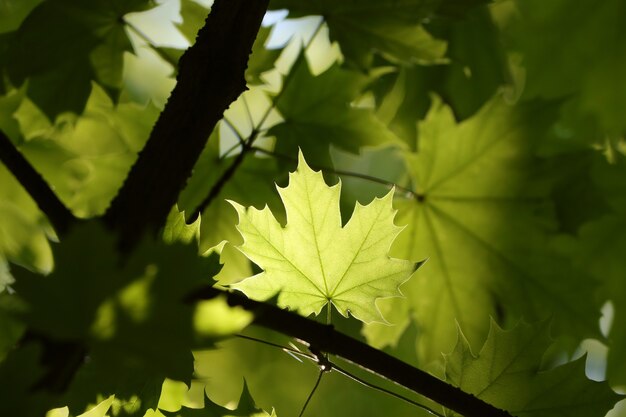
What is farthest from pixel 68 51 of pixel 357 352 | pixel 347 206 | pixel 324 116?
pixel 357 352

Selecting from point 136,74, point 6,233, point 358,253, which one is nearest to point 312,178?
point 358,253

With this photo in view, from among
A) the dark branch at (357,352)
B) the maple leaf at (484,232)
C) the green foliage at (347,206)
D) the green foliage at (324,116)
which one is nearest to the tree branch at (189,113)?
the green foliage at (347,206)

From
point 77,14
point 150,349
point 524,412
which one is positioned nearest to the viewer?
point 150,349

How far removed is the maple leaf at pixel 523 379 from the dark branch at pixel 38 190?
1.91ft

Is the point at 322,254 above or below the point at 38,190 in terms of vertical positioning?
below

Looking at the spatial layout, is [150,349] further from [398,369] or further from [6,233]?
[6,233]

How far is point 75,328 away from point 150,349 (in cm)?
8

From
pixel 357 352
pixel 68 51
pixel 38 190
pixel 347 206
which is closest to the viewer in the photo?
pixel 357 352

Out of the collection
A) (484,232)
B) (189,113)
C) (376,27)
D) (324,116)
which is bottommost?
(484,232)

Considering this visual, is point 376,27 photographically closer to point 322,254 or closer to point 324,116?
point 324,116

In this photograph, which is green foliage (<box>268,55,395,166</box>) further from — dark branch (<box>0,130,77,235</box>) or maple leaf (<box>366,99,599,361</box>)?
dark branch (<box>0,130,77,235</box>)

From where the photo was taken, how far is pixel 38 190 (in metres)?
0.96

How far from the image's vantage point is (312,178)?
1.09 metres

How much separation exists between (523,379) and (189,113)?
63 cm
